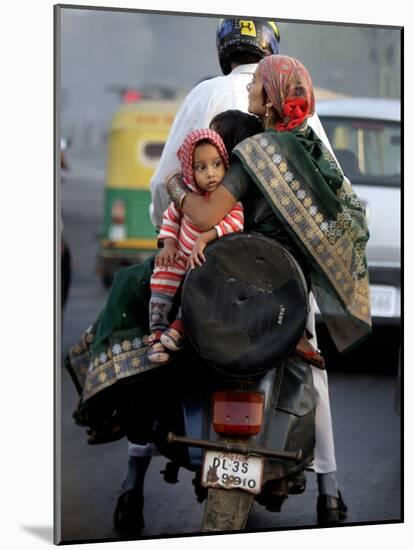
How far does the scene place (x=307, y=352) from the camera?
4.95 m

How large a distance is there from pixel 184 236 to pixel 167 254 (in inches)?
3.5

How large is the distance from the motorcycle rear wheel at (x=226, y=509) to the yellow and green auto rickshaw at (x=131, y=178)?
17.5 ft

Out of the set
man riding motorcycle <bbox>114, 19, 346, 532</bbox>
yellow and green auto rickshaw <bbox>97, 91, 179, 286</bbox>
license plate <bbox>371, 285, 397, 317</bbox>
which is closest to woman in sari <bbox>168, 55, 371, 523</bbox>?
man riding motorcycle <bbox>114, 19, 346, 532</bbox>

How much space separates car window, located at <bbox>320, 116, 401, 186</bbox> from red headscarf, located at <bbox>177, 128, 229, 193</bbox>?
1.27 m

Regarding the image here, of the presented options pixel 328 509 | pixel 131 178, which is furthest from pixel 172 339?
pixel 131 178

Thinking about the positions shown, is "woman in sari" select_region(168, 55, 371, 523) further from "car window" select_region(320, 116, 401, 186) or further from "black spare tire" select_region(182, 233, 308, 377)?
"car window" select_region(320, 116, 401, 186)

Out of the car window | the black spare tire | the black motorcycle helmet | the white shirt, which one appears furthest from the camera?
the car window

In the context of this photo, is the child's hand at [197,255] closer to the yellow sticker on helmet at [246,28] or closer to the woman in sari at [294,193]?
the woman in sari at [294,193]

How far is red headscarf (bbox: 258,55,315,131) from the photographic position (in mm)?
4750

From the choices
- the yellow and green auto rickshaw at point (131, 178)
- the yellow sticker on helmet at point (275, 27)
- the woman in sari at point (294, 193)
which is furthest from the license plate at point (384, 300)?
Answer: the yellow and green auto rickshaw at point (131, 178)

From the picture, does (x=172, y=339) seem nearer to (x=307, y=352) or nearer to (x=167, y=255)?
(x=167, y=255)

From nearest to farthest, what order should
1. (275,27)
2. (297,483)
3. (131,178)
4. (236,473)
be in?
1. (236,473)
2. (297,483)
3. (275,27)
4. (131,178)

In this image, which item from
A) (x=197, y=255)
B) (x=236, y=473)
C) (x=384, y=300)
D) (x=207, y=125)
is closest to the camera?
(x=197, y=255)

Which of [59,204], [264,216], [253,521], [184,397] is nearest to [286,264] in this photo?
[264,216]
